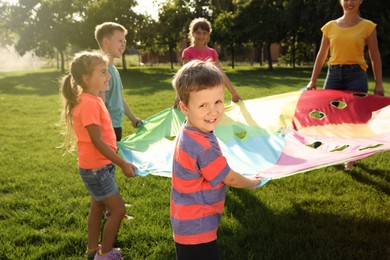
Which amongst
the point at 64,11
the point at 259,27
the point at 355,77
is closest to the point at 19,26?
the point at 64,11

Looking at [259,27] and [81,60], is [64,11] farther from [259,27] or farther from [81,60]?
[81,60]

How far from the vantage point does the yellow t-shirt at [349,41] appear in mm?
4441

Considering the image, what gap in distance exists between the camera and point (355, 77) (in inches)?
184

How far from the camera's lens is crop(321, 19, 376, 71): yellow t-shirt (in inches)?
175

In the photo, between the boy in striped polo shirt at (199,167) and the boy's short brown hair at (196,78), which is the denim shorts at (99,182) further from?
the boy's short brown hair at (196,78)

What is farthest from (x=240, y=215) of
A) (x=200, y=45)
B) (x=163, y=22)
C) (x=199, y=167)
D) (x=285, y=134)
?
(x=163, y=22)

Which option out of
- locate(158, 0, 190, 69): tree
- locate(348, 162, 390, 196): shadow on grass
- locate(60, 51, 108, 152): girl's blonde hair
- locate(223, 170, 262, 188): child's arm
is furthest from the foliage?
locate(223, 170, 262, 188): child's arm

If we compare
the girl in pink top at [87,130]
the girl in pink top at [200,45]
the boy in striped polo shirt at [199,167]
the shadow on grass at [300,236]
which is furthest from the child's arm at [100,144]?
the girl in pink top at [200,45]

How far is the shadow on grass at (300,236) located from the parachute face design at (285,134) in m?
0.66

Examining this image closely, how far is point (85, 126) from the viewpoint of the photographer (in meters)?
2.82

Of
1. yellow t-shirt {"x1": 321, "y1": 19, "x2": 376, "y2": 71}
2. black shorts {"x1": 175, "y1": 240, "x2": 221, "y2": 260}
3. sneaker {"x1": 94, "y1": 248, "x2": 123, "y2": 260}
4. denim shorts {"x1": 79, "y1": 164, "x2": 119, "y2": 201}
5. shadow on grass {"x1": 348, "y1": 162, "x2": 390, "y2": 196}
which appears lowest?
sneaker {"x1": 94, "y1": 248, "x2": 123, "y2": 260}

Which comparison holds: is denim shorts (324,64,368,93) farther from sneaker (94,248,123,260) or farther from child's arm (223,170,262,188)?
sneaker (94,248,123,260)

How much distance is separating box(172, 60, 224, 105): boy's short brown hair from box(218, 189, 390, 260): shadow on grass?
1800 millimetres

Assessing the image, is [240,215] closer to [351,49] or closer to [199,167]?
[199,167]
